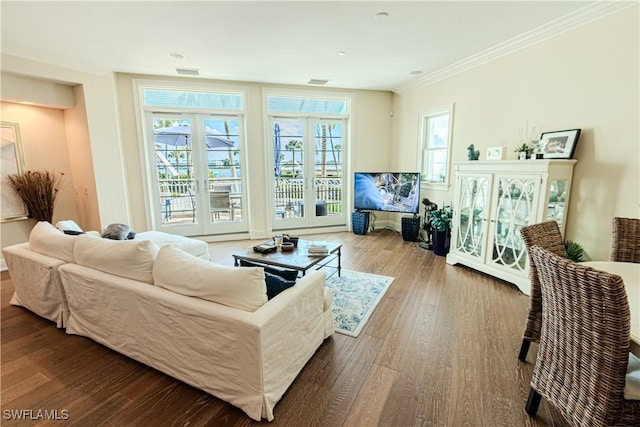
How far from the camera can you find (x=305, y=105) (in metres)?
5.64

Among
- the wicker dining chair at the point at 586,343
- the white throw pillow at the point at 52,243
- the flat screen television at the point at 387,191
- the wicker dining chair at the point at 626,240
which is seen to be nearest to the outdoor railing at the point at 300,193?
the flat screen television at the point at 387,191

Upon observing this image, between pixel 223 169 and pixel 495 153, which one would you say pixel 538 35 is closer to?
pixel 495 153

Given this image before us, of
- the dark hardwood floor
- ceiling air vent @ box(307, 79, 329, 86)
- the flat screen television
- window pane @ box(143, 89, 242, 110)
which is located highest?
ceiling air vent @ box(307, 79, 329, 86)

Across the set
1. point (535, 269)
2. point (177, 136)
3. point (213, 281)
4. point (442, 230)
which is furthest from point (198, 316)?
point (177, 136)

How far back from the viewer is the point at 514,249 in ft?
10.9

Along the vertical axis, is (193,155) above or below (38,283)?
above

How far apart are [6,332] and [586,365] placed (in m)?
4.10

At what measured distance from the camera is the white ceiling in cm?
270

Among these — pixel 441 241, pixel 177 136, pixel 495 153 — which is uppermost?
pixel 177 136

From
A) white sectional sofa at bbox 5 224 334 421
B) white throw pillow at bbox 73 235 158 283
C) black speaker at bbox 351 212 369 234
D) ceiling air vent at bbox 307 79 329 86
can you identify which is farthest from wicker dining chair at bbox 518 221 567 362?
ceiling air vent at bbox 307 79 329 86

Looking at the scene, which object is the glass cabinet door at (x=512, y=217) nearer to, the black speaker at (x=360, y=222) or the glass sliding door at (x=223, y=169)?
the black speaker at (x=360, y=222)

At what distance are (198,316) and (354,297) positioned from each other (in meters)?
1.82

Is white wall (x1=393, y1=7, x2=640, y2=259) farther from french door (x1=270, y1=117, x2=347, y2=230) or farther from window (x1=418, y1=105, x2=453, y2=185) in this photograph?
french door (x1=270, y1=117, x2=347, y2=230)

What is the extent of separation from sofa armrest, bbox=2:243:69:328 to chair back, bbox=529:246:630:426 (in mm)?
3481
